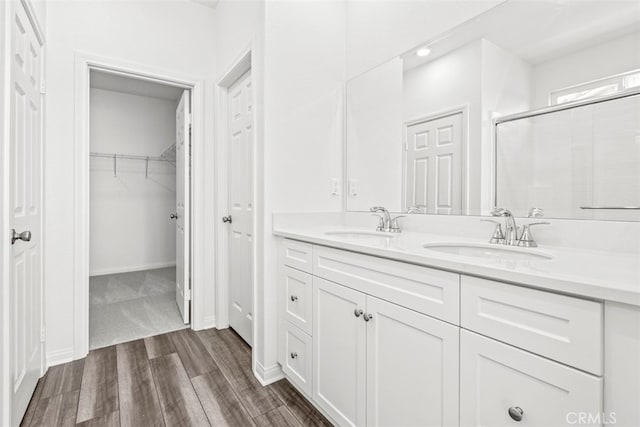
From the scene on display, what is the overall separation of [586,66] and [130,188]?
198 inches

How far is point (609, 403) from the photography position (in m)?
0.64

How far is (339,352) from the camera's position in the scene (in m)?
1.35

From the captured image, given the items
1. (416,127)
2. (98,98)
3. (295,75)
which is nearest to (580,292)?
(416,127)

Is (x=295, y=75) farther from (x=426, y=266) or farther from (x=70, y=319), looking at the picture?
(x=70, y=319)

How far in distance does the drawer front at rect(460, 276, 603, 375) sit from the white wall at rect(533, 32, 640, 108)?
0.89 metres

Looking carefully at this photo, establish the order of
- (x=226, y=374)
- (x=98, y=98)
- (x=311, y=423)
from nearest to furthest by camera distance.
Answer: (x=311, y=423), (x=226, y=374), (x=98, y=98)

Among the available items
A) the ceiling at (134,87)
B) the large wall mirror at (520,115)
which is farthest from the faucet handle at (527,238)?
the ceiling at (134,87)

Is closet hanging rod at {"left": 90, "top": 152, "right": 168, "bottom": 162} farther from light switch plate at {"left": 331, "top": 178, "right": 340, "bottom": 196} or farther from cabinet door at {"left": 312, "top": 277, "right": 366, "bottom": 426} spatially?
cabinet door at {"left": 312, "top": 277, "right": 366, "bottom": 426}

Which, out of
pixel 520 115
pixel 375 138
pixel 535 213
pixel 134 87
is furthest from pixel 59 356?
pixel 134 87

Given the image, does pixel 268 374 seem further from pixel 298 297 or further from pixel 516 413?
pixel 516 413

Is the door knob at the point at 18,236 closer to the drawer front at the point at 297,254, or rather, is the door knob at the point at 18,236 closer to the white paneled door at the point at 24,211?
the white paneled door at the point at 24,211

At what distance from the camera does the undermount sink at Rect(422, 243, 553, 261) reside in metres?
1.14

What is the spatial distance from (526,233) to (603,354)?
66 cm

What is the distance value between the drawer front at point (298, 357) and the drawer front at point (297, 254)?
1.09 ft
